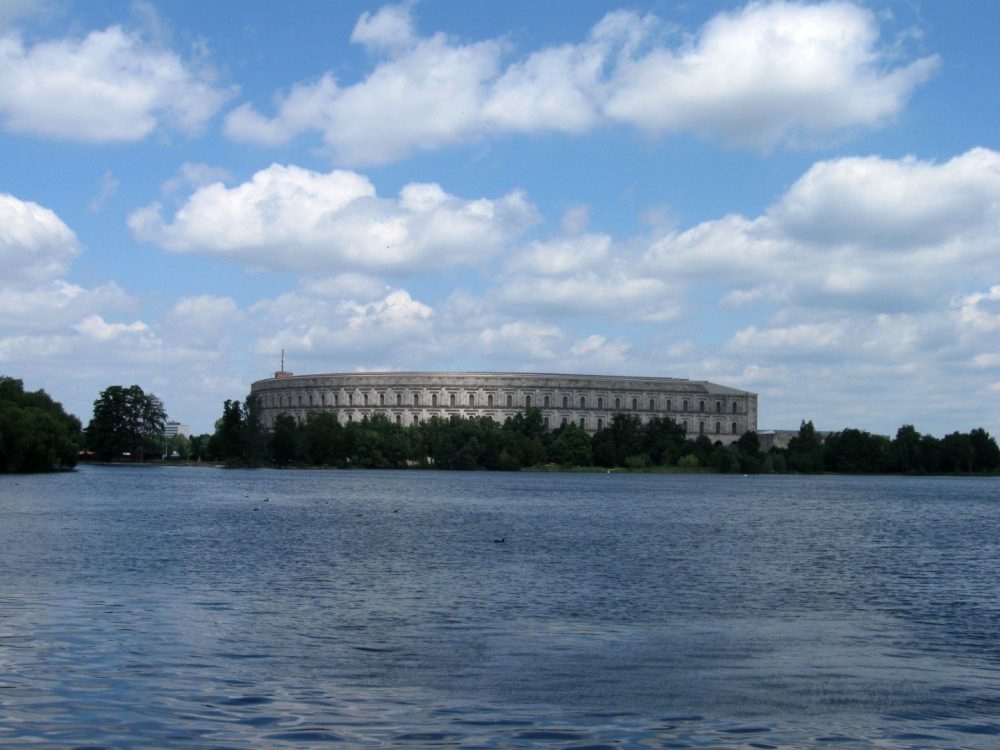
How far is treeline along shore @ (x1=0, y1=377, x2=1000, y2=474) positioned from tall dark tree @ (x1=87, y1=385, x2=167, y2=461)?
14cm

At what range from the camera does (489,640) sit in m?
18.7

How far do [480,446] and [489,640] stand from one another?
139 meters

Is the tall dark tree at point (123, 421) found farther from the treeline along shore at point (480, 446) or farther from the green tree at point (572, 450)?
the green tree at point (572, 450)

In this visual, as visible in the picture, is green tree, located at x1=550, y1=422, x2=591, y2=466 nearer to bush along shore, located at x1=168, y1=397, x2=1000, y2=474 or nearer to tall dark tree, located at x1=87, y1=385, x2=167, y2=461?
bush along shore, located at x1=168, y1=397, x2=1000, y2=474

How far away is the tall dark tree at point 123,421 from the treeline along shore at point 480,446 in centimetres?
14

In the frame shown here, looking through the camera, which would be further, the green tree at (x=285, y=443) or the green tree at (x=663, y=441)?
the green tree at (x=663, y=441)

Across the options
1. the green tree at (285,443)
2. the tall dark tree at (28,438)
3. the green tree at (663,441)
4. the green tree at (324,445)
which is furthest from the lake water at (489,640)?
the green tree at (663,441)

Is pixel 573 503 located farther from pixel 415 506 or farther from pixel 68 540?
pixel 68 540

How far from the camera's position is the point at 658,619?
70.5 feet

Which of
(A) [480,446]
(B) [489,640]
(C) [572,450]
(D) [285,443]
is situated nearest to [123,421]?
(D) [285,443]

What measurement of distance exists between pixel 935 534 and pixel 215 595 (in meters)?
34.2

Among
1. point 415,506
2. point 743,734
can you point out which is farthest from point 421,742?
point 415,506

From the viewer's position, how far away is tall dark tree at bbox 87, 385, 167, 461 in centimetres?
15912

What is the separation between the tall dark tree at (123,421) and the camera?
159125mm
